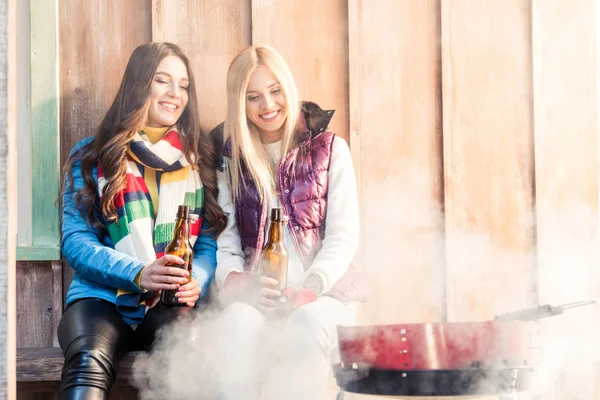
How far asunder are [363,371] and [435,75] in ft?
5.41

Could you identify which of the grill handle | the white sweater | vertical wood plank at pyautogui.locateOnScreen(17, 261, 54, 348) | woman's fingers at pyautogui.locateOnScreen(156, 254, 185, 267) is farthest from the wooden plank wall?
the grill handle

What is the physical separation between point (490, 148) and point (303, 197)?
0.95m

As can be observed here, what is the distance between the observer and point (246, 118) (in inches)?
123

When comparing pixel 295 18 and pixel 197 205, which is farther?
pixel 295 18

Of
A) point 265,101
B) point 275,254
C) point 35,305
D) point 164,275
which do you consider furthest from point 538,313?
point 35,305

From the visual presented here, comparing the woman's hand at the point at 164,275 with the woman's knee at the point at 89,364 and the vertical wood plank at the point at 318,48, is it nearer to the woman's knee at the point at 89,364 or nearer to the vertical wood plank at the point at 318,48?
the woman's knee at the point at 89,364

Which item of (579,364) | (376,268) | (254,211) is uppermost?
(254,211)

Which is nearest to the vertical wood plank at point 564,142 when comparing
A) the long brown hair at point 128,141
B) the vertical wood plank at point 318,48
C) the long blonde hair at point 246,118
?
the vertical wood plank at point 318,48

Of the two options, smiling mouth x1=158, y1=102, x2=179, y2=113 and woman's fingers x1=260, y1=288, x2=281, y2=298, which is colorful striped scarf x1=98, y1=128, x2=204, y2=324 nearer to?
smiling mouth x1=158, y1=102, x2=179, y2=113

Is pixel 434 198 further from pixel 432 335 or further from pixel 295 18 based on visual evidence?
pixel 432 335

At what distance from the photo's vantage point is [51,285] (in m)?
3.31

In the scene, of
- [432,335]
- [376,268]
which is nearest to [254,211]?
[376,268]

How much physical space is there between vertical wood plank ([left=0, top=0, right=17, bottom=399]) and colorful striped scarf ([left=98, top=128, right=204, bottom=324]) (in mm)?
897

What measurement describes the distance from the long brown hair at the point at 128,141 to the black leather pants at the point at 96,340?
1.29 feet
